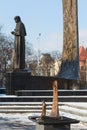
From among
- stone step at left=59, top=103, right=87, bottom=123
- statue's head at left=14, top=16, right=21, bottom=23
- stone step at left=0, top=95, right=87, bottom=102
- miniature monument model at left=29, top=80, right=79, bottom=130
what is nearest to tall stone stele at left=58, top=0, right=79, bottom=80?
statue's head at left=14, top=16, right=21, bottom=23

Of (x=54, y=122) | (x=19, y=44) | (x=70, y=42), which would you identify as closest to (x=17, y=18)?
(x=19, y=44)

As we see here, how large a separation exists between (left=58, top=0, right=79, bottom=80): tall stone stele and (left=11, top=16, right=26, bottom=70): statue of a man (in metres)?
2.41

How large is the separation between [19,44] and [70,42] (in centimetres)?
305

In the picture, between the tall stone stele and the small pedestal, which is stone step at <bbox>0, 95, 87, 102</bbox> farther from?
the small pedestal

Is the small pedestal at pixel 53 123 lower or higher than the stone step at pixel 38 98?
higher

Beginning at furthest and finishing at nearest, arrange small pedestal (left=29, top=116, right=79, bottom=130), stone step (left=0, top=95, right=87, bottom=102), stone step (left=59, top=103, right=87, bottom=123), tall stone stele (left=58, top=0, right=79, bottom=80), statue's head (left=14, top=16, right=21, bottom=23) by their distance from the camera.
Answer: tall stone stele (left=58, top=0, right=79, bottom=80)
statue's head (left=14, top=16, right=21, bottom=23)
stone step (left=0, top=95, right=87, bottom=102)
stone step (left=59, top=103, right=87, bottom=123)
small pedestal (left=29, top=116, right=79, bottom=130)

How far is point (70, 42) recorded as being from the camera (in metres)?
24.0

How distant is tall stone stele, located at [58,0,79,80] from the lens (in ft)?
77.6

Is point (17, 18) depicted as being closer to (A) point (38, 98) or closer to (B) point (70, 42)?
(B) point (70, 42)

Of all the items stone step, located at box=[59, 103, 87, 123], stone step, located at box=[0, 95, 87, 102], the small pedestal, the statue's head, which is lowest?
stone step, located at box=[59, 103, 87, 123]

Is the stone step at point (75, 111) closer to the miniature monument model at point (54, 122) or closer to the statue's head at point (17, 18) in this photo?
the statue's head at point (17, 18)

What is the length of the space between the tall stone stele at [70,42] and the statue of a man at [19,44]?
7.92ft

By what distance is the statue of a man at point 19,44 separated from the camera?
73.8 ft

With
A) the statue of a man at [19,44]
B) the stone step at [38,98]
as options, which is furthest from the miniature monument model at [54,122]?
the statue of a man at [19,44]
